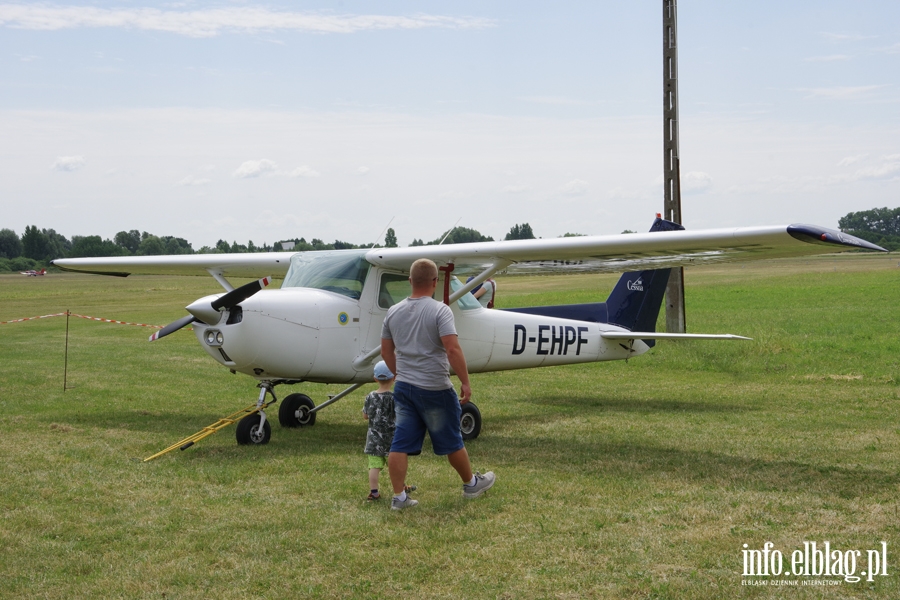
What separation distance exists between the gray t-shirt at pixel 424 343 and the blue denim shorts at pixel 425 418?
0.22ft

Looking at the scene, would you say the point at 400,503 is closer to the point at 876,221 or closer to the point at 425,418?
the point at 425,418

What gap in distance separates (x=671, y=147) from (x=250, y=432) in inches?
473

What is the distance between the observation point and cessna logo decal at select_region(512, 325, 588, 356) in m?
10.6

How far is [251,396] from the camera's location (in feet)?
40.5

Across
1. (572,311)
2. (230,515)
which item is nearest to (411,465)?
(230,515)

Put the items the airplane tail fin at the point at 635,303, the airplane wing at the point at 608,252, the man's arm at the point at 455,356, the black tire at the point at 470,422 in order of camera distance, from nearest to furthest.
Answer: the man's arm at the point at 455,356 → the airplane wing at the point at 608,252 → the black tire at the point at 470,422 → the airplane tail fin at the point at 635,303

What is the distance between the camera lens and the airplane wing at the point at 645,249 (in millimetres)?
6719

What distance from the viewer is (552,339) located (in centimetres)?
1095

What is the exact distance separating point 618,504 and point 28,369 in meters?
13.2

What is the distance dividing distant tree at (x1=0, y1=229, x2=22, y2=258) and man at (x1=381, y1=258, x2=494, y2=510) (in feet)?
486

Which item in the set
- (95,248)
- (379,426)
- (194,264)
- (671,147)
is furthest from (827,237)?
(95,248)

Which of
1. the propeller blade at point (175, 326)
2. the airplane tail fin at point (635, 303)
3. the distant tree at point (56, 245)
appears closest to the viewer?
the propeller blade at point (175, 326)

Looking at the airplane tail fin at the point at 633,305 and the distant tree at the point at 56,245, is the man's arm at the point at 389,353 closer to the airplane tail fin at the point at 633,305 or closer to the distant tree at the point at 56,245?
the airplane tail fin at the point at 633,305

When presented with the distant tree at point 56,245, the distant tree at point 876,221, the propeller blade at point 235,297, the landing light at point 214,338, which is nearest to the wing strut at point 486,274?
the propeller blade at point 235,297
